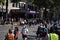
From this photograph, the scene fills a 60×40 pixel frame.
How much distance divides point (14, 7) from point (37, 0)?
10.3 meters

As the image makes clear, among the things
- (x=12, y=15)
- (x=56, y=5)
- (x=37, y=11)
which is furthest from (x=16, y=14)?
(x=56, y=5)

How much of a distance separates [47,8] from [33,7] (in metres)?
12.4

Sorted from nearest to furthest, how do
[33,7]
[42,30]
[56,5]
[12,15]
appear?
1. [42,30]
2. [56,5]
3. [12,15]
4. [33,7]

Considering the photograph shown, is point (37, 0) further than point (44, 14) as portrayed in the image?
No

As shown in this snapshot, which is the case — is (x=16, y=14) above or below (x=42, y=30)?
below

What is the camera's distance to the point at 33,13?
82.7 metres

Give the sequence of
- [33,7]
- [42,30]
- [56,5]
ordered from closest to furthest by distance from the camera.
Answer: [42,30]
[56,5]
[33,7]

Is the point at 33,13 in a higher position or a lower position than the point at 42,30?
lower

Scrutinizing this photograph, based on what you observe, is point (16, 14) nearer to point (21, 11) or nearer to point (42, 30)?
point (21, 11)

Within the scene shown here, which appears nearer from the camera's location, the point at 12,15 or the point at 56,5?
the point at 56,5

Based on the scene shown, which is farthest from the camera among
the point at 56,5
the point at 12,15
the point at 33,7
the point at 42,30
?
the point at 33,7

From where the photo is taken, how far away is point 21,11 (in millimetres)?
82375

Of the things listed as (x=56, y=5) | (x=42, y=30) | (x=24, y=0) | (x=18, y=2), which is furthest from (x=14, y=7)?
(x=42, y=30)

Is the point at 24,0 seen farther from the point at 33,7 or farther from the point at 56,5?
→ the point at 56,5
